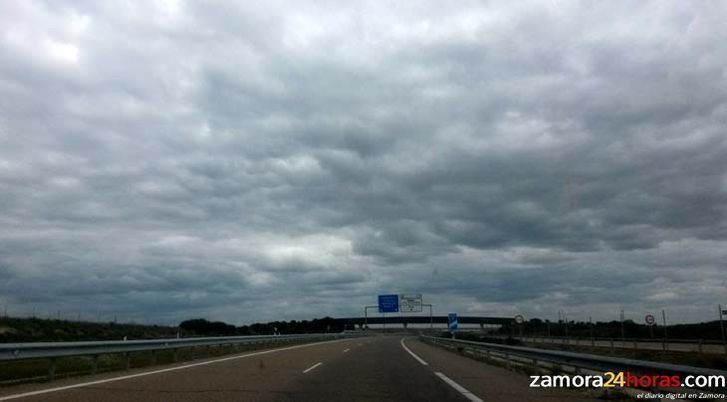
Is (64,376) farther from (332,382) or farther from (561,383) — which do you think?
(561,383)

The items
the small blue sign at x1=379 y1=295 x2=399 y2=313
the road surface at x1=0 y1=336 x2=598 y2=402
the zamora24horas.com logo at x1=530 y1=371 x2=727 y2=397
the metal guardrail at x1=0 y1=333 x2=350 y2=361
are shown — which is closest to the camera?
the zamora24horas.com logo at x1=530 y1=371 x2=727 y2=397

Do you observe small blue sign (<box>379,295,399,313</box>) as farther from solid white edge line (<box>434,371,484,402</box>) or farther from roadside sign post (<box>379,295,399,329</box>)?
solid white edge line (<box>434,371,484,402</box>)

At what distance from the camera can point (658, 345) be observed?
138 feet

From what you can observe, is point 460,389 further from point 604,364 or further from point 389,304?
point 389,304

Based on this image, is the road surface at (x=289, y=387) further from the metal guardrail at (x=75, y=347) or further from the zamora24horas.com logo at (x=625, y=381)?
the metal guardrail at (x=75, y=347)

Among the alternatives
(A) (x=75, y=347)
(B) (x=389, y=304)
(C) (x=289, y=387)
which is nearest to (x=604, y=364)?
(C) (x=289, y=387)

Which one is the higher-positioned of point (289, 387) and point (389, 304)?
point (389, 304)

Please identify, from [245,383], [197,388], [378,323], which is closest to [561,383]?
[245,383]

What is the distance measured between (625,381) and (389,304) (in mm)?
64147

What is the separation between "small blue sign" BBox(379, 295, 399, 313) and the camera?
75.4 m

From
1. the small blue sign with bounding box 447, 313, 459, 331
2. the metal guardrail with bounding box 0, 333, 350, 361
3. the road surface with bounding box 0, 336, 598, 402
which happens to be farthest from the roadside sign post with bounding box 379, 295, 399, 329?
the road surface with bounding box 0, 336, 598, 402

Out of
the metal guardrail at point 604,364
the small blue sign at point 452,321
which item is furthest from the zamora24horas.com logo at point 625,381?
the small blue sign at point 452,321

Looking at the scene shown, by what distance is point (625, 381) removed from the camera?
12203 millimetres

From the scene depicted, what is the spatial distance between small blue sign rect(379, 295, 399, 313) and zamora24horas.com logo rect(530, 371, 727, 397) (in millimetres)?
57895
